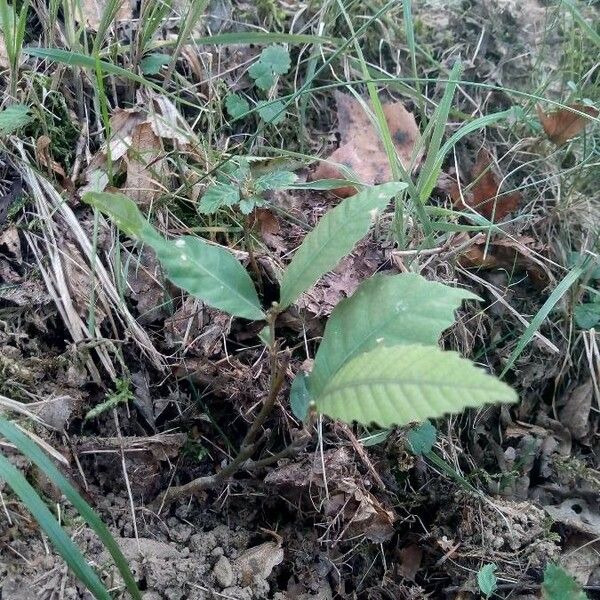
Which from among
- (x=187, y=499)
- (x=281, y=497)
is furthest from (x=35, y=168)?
(x=281, y=497)

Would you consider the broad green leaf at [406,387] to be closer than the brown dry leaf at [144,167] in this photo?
Yes

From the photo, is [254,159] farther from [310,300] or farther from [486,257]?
[486,257]

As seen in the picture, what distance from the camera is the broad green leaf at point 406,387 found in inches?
31.2

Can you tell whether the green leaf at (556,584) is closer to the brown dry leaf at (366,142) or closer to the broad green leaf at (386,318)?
the broad green leaf at (386,318)

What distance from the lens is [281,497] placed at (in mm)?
1342

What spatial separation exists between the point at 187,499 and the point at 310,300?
49 centimetres

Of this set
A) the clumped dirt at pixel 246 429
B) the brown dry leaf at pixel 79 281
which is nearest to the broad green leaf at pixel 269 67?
the clumped dirt at pixel 246 429

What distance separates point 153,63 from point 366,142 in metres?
0.60

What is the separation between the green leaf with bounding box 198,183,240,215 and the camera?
4.57 ft

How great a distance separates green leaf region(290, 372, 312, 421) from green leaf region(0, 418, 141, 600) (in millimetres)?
385

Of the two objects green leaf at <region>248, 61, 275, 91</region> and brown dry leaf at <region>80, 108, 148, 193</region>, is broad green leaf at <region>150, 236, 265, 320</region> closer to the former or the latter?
brown dry leaf at <region>80, 108, 148, 193</region>

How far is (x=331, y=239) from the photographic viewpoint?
1.11m

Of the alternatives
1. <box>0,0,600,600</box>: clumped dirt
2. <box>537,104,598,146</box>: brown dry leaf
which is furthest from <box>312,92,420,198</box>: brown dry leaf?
<box>537,104,598,146</box>: brown dry leaf

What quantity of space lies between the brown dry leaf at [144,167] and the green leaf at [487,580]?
3.54 ft
